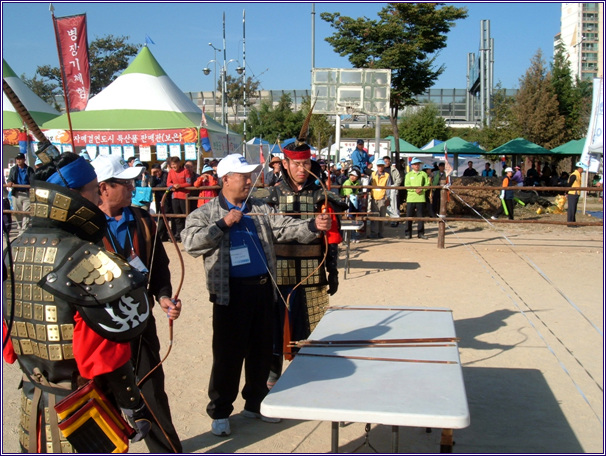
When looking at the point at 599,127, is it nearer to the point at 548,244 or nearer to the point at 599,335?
the point at 548,244

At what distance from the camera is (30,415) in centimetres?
234

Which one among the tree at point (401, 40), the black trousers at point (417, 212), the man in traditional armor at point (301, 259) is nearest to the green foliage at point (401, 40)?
the tree at point (401, 40)

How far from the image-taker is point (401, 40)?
21000mm

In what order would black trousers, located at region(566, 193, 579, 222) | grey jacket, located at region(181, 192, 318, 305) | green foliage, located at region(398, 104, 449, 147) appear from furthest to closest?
green foliage, located at region(398, 104, 449, 147) < black trousers, located at region(566, 193, 579, 222) < grey jacket, located at region(181, 192, 318, 305)

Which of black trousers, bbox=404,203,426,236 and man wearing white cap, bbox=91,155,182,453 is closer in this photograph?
man wearing white cap, bbox=91,155,182,453

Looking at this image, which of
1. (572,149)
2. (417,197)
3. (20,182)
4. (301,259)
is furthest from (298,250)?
(572,149)

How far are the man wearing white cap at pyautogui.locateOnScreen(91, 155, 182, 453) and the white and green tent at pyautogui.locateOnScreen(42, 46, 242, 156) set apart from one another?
515 inches

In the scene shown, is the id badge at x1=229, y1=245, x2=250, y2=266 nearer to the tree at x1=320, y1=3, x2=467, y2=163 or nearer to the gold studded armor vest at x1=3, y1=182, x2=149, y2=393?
the gold studded armor vest at x1=3, y1=182, x2=149, y2=393

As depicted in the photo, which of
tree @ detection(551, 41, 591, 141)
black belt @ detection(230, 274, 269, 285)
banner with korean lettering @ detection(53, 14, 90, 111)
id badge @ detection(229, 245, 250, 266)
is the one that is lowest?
black belt @ detection(230, 274, 269, 285)

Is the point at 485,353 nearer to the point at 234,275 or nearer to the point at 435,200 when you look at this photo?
the point at 234,275

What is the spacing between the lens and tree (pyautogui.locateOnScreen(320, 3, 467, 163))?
2059 centimetres

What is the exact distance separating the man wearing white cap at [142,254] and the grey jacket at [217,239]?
33 centimetres

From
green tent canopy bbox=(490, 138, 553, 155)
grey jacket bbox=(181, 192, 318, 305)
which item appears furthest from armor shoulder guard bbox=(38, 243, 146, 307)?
green tent canopy bbox=(490, 138, 553, 155)

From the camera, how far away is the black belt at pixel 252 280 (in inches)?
147
